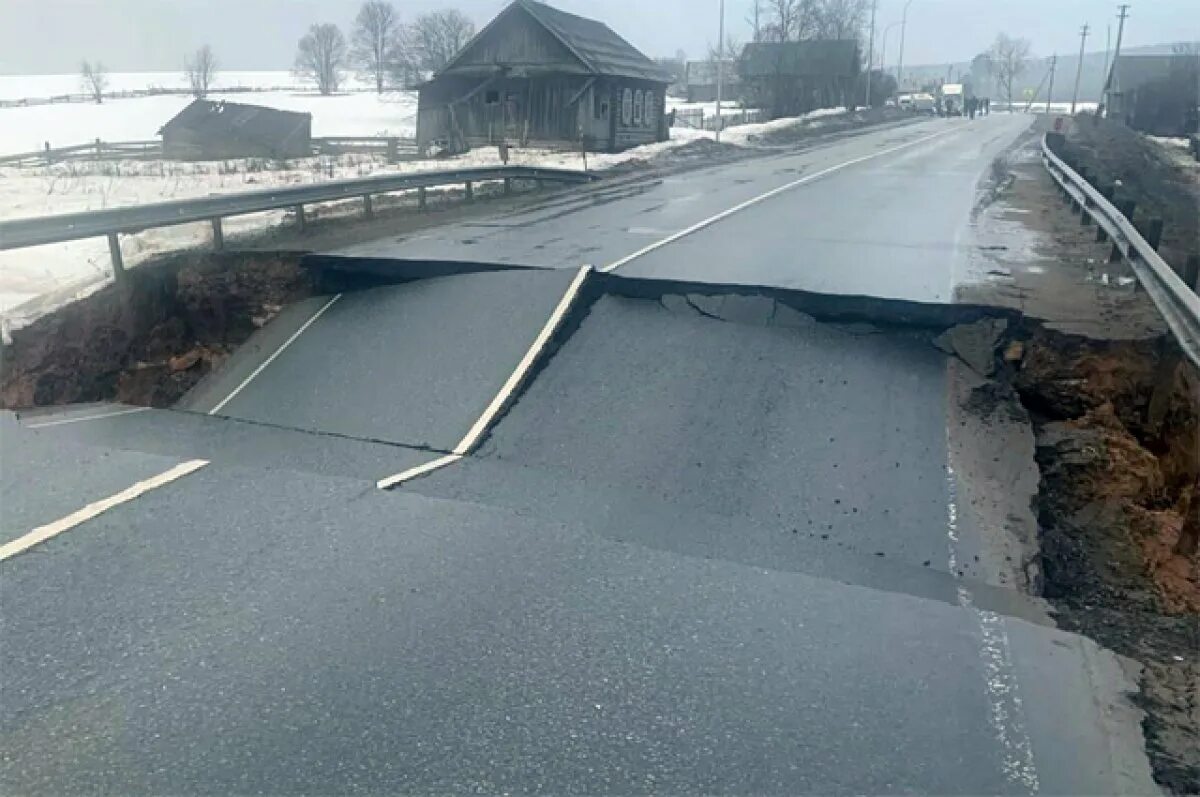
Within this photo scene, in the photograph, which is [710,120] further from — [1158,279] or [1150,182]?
[1158,279]

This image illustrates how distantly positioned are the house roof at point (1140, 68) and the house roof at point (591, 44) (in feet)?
144

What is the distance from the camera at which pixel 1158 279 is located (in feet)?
28.8

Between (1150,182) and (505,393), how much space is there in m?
24.9

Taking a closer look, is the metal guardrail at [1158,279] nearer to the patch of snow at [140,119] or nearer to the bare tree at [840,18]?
the patch of snow at [140,119]

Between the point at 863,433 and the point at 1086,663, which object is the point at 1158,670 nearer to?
the point at 1086,663

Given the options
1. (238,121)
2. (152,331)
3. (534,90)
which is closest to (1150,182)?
(534,90)

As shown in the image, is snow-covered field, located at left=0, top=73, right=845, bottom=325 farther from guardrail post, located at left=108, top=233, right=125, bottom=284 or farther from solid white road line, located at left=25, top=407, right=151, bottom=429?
solid white road line, located at left=25, top=407, right=151, bottom=429

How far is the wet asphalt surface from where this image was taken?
3543 millimetres

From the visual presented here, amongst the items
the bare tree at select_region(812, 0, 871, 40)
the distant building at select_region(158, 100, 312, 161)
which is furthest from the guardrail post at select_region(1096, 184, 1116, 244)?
the bare tree at select_region(812, 0, 871, 40)

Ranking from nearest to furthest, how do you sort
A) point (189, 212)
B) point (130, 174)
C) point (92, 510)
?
point (92, 510) → point (189, 212) → point (130, 174)

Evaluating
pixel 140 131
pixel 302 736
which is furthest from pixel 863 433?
pixel 140 131

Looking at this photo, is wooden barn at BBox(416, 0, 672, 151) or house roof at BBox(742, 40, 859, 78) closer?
wooden barn at BBox(416, 0, 672, 151)

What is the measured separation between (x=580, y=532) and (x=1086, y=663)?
2.68 m

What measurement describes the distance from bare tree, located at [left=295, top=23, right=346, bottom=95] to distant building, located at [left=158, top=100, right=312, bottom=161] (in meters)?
87.3
